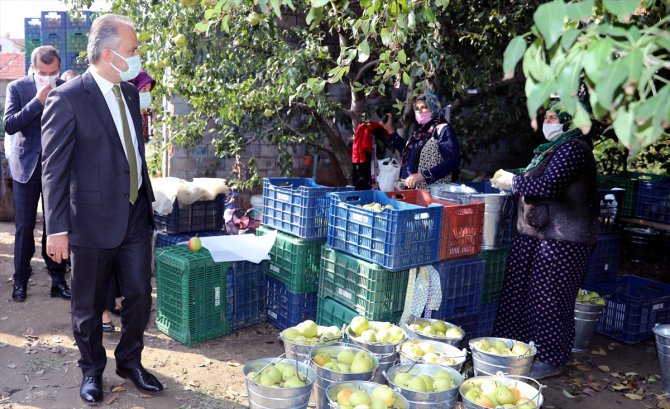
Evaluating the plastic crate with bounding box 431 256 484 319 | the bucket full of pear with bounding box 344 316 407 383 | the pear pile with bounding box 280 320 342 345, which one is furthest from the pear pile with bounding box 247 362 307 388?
the plastic crate with bounding box 431 256 484 319

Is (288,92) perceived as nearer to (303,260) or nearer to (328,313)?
(303,260)

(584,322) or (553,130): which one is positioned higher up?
(553,130)

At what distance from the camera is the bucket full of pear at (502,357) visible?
3484 millimetres

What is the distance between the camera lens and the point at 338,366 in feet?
10.6

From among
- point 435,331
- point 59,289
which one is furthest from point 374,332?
point 59,289

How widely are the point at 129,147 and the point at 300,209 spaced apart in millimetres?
1504

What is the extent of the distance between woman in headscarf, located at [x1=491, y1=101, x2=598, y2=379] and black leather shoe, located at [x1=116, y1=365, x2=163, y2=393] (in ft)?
8.61

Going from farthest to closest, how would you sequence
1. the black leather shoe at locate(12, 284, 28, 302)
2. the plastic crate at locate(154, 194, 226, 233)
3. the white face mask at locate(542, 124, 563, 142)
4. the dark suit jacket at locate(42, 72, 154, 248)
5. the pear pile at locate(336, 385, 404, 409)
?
the plastic crate at locate(154, 194, 226, 233), the black leather shoe at locate(12, 284, 28, 302), the white face mask at locate(542, 124, 563, 142), the dark suit jacket at locate(42, 72, 154, 248), the pear pile at locate(336, 385, 404, 409)

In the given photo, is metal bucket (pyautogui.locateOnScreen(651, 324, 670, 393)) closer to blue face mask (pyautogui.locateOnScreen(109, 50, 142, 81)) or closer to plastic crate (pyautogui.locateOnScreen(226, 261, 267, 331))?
plastic crate (pyautogui.locateOnScreen(226, 261, 267, 331))

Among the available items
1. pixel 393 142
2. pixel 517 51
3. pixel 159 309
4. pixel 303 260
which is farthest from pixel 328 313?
pixel 517 51

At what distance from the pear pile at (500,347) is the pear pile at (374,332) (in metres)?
0.47

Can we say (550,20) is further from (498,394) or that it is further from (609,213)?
(609,213)

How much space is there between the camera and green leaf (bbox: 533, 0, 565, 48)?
1.37 metres

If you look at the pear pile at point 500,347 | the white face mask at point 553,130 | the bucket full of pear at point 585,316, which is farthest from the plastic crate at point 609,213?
the pear pile at point 500,347
